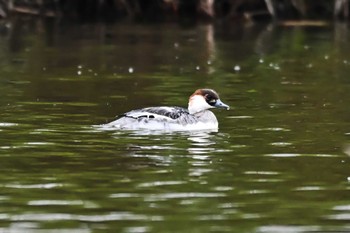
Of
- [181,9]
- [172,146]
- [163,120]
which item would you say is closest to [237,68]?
[163,120]

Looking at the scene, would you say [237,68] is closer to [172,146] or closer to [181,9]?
[172,146]

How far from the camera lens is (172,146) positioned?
15.0m

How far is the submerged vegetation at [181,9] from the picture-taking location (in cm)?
4025

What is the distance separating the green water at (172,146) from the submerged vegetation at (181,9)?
1082 centimetres

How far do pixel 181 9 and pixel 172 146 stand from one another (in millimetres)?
27351

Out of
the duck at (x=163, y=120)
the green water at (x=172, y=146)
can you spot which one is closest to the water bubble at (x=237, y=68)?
the green water at (x=172, y=146)

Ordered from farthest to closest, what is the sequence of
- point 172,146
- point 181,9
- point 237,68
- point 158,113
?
point 181,9
point 237,68
point 158,113
point 172,146

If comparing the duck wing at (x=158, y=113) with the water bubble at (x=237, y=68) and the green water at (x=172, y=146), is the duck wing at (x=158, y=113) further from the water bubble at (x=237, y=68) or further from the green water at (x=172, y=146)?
the water bubble at (x=237, y=68)

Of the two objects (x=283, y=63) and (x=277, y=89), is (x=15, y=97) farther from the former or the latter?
(x=283, y=63)

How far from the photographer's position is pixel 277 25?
39.2m

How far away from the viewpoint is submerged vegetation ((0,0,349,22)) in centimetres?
4025

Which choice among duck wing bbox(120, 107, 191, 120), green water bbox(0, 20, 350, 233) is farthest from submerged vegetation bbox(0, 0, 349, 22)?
duck wing bbox(120, 107, 191, 120)

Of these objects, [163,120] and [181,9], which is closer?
[163,120]

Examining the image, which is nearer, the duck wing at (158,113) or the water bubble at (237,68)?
the duck wing at (158,113)
